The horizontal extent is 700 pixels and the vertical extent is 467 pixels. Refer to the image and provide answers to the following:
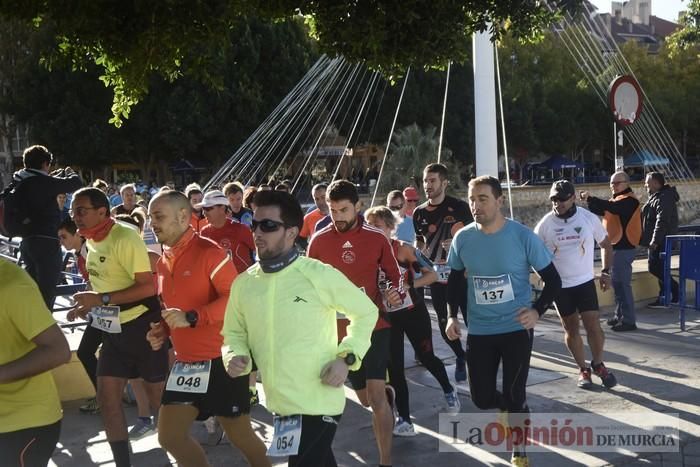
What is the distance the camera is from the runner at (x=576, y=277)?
7.57 m

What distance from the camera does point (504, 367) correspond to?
5.36m

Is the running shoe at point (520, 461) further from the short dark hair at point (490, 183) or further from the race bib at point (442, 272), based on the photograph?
the race bib at point (442, 272)

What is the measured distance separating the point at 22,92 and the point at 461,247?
3851cm

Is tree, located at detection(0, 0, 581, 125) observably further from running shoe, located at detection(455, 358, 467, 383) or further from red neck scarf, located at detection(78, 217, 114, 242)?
running shoe, located at detection(455, 358, 467, 383)

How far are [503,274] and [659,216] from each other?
259 inches

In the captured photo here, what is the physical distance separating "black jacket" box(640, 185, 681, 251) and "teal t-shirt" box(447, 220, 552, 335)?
6420 mm

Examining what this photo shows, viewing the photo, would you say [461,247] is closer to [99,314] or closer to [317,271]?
[317,271]

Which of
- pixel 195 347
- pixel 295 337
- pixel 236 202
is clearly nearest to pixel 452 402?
pixel 195 347

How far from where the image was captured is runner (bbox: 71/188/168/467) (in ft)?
17.4

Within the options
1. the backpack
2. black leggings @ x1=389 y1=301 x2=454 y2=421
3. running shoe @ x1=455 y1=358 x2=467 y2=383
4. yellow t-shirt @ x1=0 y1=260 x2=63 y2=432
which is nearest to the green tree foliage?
running shoe @ x1=455 y1=358 x2=467 y2=383

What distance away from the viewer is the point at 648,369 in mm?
8242

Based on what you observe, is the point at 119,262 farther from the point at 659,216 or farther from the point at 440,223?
the point at 659,216

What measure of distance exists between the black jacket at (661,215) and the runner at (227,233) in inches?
246

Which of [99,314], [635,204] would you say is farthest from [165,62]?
[635,204]
